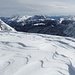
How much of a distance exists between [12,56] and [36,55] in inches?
26.0

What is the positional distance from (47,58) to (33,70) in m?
1.09

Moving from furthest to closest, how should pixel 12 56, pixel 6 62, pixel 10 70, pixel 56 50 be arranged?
pixel 56 50 → pixel 12 56 → pixel 6 62 → pixel 10 70

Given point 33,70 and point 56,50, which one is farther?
Result: point 56,50

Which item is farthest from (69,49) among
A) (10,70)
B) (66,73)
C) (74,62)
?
(10,70)

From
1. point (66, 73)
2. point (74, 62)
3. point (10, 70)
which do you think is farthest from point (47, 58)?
point (10, 70)

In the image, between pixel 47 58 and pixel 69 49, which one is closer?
pixel 47 58

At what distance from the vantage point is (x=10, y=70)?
4.01m

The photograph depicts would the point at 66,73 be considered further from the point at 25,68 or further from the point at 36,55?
the point at 36,55

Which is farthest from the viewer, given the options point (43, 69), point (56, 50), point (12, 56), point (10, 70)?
point (56, 50)

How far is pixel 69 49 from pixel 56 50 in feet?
1.73

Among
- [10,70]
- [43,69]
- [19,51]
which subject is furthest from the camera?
[19,51]

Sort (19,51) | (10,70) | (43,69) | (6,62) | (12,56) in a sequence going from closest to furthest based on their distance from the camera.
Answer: (10,70), (43,69), (6,62), (12,56), (19,51)

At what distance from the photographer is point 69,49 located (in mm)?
6496

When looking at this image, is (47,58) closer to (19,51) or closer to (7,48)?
(19,51)
